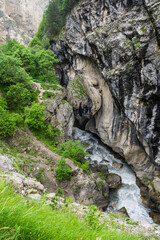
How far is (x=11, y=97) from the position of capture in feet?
52.6

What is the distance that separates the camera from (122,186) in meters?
15.3

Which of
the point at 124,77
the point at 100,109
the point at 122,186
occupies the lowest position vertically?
the point at 122,186

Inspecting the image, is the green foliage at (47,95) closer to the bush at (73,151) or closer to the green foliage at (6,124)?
the green foliage at (6,124)

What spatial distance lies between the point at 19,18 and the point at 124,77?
53703 millimetres

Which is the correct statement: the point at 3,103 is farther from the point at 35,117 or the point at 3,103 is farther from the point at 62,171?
the point at 62,171

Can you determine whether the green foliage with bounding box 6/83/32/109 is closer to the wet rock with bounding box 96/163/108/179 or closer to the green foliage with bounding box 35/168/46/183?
the green foliage with bounding box 35/168/46/183

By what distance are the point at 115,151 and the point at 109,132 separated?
2.80 m

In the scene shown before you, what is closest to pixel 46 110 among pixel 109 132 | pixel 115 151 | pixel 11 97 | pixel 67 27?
pixel 11 97

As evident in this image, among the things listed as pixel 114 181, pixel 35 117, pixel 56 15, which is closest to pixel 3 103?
pixel 35 117

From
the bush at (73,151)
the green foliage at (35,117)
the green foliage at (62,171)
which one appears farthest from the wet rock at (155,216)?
the green foliage at (35,117)

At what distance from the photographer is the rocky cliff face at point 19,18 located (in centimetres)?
4169

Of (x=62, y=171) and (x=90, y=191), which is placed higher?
(x=62, y=171)

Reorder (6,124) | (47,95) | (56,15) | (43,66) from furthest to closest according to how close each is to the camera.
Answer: (56,15), (43,66), (47,95), (6,124)

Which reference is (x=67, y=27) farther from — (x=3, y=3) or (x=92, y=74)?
(x=3, y=3)
